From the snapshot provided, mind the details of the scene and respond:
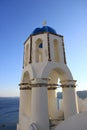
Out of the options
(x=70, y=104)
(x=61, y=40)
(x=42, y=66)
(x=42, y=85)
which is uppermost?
(x=61, y=40)

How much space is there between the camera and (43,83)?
35.5 ft

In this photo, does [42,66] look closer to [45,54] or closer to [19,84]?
[45,54]

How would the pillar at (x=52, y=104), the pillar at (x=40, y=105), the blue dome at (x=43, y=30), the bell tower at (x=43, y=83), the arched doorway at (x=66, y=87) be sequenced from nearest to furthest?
1. the pillar at (x=40, y=105)
2. the bell tower at (x=43, y=83)
3. the arched doorway at (x=66, y=87)
4. the blue dome at (x=43, y=30)
5. the pillar at (x=52, y=104)

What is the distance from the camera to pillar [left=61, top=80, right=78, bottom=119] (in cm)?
1170

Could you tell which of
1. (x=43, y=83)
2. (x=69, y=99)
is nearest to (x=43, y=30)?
(x=43, y=83)

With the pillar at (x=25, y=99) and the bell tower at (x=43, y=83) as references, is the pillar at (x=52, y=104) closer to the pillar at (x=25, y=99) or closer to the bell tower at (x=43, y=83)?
the bell tower at (x=43, y=83)

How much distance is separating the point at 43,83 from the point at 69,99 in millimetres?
3081

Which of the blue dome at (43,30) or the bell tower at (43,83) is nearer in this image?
the bell tower at (43,83)

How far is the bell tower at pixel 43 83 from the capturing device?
1028cm

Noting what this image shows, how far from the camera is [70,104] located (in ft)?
38.7

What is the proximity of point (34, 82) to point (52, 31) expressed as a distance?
5.99 m

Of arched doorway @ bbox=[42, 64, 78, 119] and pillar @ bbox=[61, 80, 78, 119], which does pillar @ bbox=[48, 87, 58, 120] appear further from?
pillar @ bbox=[61, 80, 78, 119]

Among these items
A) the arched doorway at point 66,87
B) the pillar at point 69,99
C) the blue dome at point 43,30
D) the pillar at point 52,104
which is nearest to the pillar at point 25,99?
the pillar at point 52,104

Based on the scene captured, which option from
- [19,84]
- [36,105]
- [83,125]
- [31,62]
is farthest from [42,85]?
[83,125]
